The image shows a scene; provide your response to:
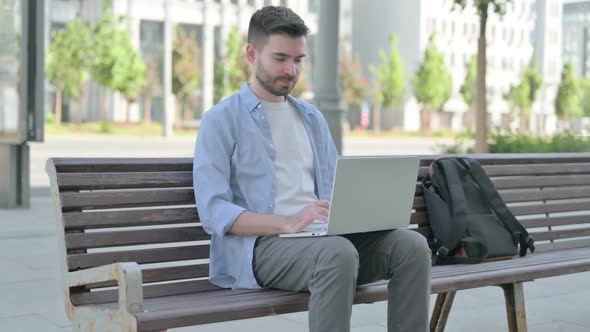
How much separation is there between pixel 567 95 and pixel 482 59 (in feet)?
175

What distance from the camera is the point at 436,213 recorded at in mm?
4520

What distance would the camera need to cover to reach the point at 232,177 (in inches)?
140

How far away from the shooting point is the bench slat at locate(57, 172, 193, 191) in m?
3.53

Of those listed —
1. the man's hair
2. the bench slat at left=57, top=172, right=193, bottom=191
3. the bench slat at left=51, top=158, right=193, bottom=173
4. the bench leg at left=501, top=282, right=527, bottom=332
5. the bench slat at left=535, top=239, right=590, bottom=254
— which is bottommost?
the bench leg at left=501, top=282, right=527, bottom=332

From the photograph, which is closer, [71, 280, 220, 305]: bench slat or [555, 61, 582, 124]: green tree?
[71, 280, 220, 305]: bench slat

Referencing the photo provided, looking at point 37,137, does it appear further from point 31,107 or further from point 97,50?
point 97,50

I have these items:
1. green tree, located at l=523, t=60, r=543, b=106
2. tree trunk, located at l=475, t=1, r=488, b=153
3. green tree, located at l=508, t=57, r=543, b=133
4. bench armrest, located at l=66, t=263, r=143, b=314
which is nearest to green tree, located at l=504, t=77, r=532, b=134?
green tree, located at l=508, t=57, r=543, b=133

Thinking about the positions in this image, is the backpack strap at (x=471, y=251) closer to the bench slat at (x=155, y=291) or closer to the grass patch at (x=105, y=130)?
the bench slat at (x=155, y=291)

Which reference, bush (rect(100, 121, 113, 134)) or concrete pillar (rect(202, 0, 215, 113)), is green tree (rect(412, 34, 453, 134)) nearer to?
concrete pillar (rect(202, 0, 215, 113))

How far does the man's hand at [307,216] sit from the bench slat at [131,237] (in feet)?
1.82

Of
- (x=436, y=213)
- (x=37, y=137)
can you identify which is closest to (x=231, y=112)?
(x=436, y=213)

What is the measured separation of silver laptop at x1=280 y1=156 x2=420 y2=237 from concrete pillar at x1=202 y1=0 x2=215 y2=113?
53.9m

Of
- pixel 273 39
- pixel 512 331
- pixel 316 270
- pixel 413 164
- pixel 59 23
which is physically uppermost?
pixel 59 23

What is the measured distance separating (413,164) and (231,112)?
2.27ft
